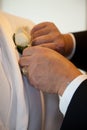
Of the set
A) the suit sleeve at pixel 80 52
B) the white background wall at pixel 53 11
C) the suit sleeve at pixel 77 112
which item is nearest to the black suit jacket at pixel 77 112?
the suit sleeve at pixel 77 112

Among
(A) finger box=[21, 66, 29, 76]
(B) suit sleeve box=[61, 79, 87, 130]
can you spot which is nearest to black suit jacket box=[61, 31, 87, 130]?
(B) suit sleeve box=[61, 79, 87, 130]

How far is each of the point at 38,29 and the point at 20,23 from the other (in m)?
0.05

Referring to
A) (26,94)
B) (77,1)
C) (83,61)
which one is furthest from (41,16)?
(26,94)

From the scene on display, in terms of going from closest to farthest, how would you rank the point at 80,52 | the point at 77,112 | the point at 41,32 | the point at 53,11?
the point at 77,112, the point at 41,32, the point at 80,52, the point at 53,11

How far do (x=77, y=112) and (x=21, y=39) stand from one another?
0.61 ft

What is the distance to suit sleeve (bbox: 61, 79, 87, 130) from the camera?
1.51ft

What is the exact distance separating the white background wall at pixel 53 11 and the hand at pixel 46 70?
165cm

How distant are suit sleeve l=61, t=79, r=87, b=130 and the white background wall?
1.69 m

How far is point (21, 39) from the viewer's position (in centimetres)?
50

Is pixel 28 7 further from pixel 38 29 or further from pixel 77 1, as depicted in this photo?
pixel 38 29

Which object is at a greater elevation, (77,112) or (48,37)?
(48,37)

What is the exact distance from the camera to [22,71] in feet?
1.65

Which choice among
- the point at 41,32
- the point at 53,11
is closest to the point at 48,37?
the point at 41,32

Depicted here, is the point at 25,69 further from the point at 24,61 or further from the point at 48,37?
the point at 48,37
